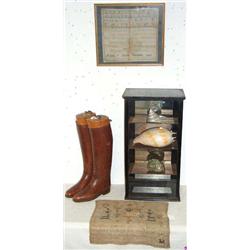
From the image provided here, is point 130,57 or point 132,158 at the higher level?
point 130,57

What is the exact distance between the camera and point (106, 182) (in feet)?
7.43

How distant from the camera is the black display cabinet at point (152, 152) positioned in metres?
2.14

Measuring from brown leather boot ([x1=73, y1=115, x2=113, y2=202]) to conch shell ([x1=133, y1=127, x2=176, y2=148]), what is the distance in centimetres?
24

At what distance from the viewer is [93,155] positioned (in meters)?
2.19

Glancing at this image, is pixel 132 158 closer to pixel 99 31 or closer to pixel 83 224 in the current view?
pixel 83 224

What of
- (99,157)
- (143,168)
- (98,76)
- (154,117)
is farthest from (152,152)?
(98,76)

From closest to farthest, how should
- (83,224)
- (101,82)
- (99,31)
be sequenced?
1. (83,224)
2. (99,31)
3. (101,82)

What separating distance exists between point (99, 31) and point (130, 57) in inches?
10.8

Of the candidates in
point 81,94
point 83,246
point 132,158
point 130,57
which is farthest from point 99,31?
point 83,246

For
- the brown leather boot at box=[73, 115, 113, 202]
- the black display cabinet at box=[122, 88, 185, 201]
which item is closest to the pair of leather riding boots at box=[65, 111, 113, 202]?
the brown leather boot at box=[73, 115, 113, 202]

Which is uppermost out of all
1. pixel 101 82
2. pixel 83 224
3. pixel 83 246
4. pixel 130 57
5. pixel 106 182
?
pixel 130 57

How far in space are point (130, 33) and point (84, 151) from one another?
0.87m

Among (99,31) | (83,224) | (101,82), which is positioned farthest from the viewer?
(101,82)

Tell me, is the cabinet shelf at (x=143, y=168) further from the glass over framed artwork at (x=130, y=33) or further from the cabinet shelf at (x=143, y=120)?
the glass over framed artwork at (x=130, y=33)
